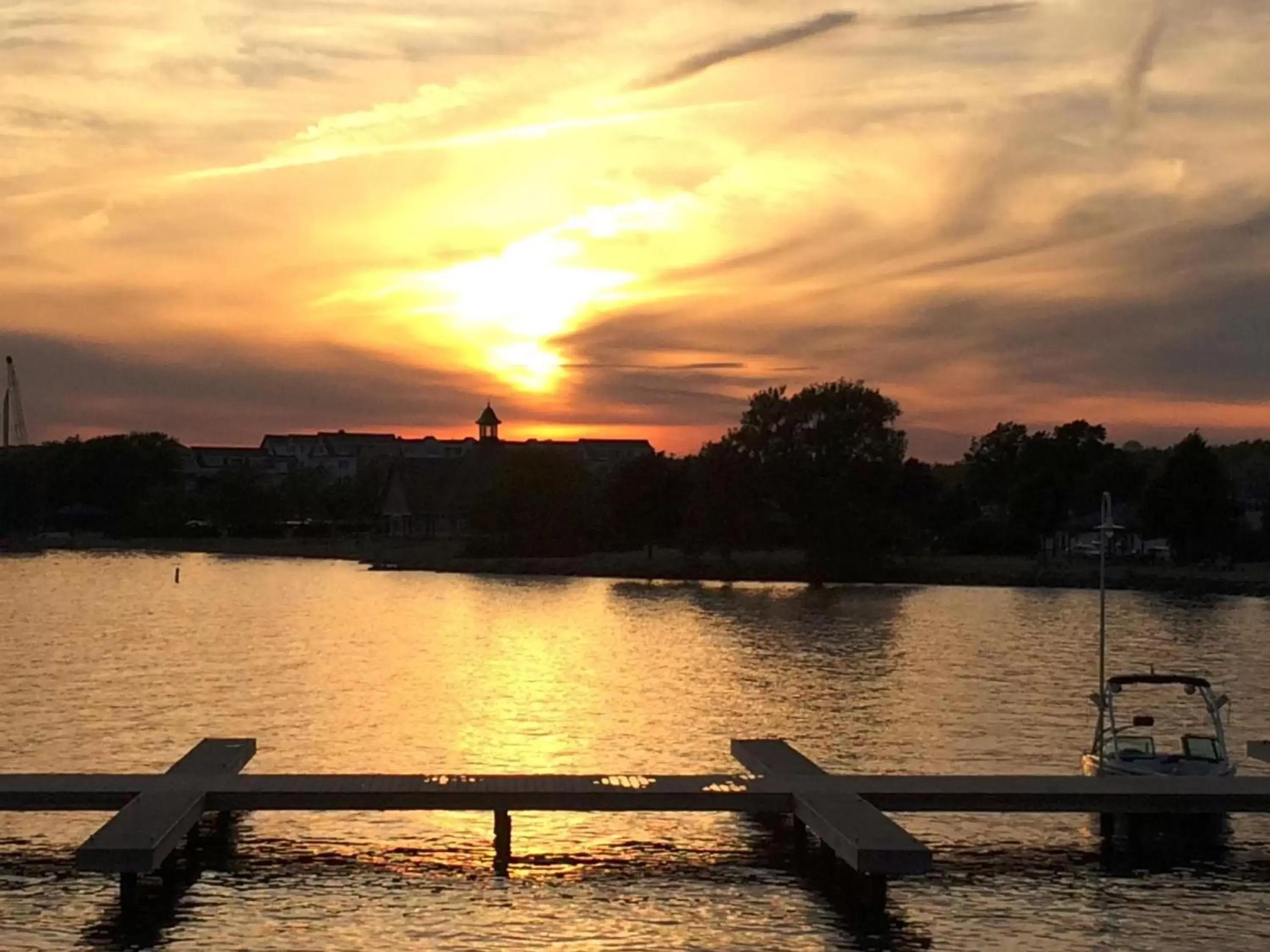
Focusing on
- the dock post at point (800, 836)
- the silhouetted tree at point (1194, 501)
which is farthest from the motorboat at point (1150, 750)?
the silhouetted tree at point (1194, 501)

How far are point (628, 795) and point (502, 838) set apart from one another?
229cm

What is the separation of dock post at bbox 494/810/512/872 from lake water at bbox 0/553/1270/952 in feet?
1.27

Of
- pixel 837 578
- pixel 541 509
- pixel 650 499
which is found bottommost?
pixel 837 578

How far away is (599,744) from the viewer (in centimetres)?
4162

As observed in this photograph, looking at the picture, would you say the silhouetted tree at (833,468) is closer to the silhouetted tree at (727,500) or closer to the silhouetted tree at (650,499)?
the silhouetted tree at (727,500)

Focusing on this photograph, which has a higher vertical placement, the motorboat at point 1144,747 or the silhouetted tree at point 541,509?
the silhouetted tree at point 541,509

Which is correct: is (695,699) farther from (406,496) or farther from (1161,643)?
(406,496)

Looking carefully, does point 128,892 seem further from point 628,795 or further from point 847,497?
point 847,497

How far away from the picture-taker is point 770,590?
116m

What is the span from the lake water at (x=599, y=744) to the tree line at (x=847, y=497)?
1855 centimetres

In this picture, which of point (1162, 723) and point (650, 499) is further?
point (650, 499)

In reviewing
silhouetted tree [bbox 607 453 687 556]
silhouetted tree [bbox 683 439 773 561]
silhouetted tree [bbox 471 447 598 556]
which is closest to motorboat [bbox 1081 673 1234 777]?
silhouetted tree [bbox 683 439 773 561]

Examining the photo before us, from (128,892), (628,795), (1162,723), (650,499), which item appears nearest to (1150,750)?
(628,795)

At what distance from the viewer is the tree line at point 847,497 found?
4621 inches
